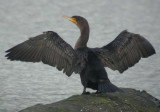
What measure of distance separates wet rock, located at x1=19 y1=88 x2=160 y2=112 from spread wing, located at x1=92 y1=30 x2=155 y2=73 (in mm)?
598

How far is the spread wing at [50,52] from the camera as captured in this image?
22.1 ft

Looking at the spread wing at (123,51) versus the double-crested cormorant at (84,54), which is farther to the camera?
the spread wing at (123,51)

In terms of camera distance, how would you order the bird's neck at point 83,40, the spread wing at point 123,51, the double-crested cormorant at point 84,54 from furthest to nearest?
the bird's neck at point 83,40 → the spread wing at point 123,51 → the double-crested cormorant at point 84,54

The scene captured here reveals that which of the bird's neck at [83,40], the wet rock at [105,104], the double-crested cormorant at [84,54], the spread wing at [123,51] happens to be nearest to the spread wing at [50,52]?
the double-crested cormorant at [84,54]

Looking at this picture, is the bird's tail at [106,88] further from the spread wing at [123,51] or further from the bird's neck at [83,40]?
the bird's neck at [83,40]

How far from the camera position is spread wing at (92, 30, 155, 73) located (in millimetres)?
6898

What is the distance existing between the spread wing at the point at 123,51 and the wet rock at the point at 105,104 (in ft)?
1.96

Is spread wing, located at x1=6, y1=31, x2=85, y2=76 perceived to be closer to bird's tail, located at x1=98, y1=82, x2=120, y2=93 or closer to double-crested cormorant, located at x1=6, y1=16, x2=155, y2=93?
Answer: double-crested cormorant, located at x1=6, y1=16, x2=155, y2=93

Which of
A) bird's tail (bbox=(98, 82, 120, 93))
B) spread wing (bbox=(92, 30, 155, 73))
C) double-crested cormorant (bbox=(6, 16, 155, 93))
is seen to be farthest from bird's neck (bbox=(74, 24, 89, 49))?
bird's tail (bbox=(98, 82, 120, 93))

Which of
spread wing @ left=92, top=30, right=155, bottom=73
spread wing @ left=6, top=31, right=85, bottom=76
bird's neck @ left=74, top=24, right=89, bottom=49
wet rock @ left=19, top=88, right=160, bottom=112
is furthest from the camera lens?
bird's neck @ left=74, top=24, right=89, bottom=49

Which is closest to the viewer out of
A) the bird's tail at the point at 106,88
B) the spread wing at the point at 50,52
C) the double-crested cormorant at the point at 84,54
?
the bird's tail at the point at 106,88

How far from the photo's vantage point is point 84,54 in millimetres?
6668

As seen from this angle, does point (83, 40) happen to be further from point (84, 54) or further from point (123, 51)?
point (123, 51)

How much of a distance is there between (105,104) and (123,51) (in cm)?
151
